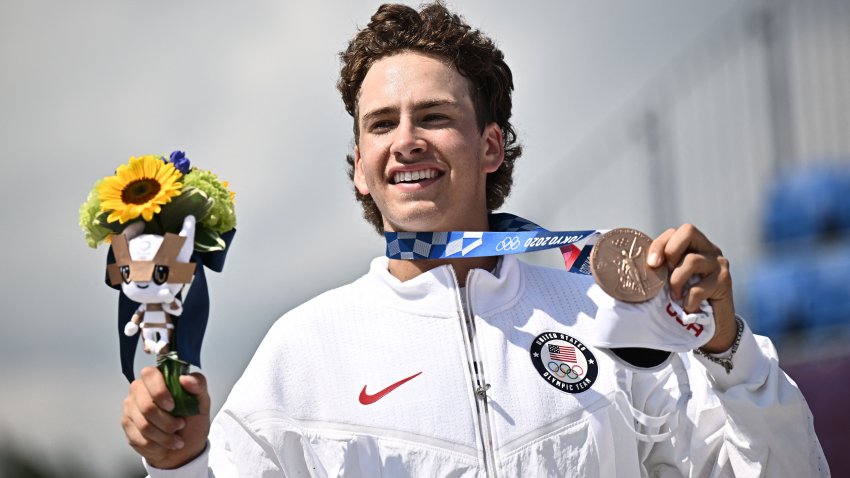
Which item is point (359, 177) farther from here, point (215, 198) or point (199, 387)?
point (199, 387)

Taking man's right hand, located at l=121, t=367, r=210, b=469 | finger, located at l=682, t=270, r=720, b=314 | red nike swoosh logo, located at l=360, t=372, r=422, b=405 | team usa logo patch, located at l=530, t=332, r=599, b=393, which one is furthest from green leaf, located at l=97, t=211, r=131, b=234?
finger, located at l=682, t=270, r=720, b=314

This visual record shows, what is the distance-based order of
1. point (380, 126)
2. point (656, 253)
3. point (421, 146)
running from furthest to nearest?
point (380, 126) < point (421, 146) < point (656, 253)

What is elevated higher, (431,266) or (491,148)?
(491,148)

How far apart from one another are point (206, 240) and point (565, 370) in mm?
1129

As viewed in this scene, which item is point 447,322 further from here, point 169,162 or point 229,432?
point 169,162

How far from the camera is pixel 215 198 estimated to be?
3.52 metres

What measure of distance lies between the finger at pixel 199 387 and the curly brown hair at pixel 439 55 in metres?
1.28

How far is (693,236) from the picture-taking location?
11.2ft

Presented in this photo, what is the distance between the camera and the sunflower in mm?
3387

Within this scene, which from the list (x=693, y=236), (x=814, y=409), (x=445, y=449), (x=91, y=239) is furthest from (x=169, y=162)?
(x=814, y=409)

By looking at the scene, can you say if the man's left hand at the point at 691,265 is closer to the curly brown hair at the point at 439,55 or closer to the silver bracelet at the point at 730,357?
the silver bracelet at the point at 730,357

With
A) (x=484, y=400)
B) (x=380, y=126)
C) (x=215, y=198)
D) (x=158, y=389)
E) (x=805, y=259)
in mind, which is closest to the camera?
(x=158, y=389)

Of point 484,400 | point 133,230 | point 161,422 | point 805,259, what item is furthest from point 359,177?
point 805,259

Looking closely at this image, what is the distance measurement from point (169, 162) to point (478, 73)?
3.94 ft
